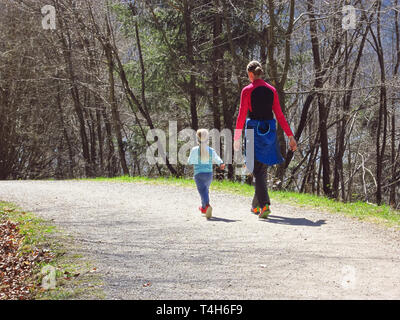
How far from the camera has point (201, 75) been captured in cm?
1769

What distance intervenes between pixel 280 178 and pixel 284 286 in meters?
10.9

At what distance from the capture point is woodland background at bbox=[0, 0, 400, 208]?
17016 millimetres

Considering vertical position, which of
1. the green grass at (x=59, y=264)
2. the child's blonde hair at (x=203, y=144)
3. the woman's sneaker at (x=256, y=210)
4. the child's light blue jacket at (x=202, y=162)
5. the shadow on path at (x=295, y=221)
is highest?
the child's blonde hair at (x=203, y=144)

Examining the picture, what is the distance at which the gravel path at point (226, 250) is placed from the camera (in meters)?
4.83

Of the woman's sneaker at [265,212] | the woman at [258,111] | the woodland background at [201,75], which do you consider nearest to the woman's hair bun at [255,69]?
the woman at [258,111]

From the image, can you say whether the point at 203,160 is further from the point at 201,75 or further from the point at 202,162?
the point at 201,75

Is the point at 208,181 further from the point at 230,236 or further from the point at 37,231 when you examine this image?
the point at 37,231

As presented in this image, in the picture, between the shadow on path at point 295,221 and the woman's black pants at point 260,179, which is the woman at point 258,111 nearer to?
the woman's black pants at point 260,179

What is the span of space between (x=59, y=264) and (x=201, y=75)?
491 inches

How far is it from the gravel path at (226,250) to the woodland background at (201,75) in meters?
6.23

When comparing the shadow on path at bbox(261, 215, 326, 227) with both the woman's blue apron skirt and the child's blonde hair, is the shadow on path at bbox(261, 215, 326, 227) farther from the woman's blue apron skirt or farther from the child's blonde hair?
the child's blonde hair

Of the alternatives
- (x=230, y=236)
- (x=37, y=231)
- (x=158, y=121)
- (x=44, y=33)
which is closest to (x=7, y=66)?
(x=44, y=33)

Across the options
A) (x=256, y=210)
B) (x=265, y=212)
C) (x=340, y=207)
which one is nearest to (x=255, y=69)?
(x=265, y=212)

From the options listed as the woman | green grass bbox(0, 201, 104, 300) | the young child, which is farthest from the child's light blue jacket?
green grass bbox(0, 201, 104, 300)
